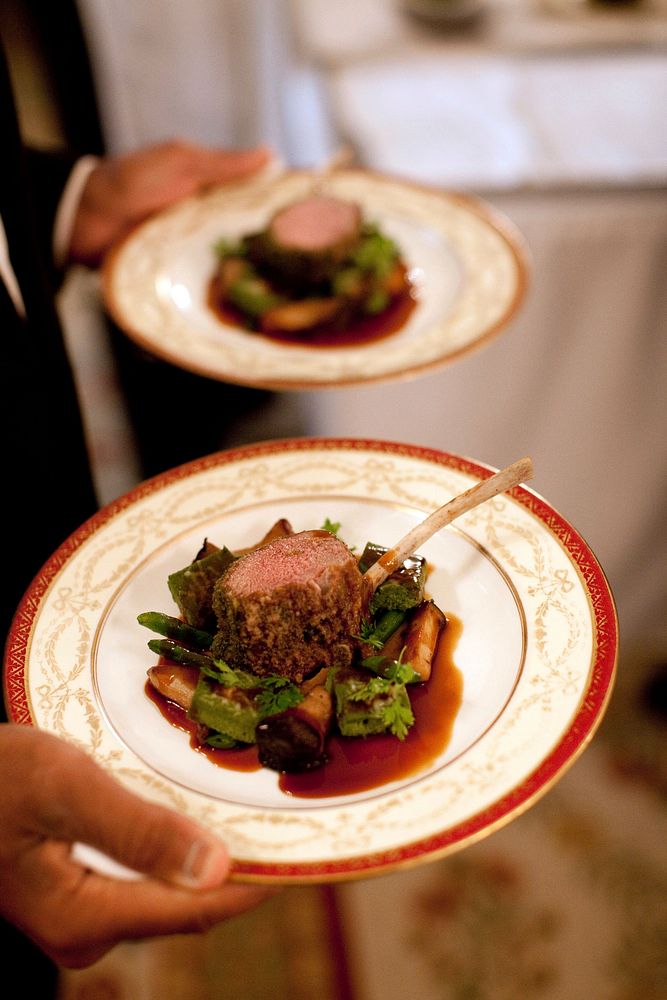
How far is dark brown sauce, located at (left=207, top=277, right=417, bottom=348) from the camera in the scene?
7.48 ft

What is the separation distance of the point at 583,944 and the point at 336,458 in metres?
1.90

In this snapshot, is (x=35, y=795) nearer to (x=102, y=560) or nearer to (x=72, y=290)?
(x=102, y=560)

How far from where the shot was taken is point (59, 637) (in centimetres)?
141

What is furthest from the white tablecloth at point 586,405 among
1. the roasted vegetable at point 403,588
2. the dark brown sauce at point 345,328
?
the roasted vegetable at point 403,588

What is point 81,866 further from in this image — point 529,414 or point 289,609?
point 529,414

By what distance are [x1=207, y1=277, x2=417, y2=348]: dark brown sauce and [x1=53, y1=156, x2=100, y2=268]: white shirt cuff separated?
0.60 metres

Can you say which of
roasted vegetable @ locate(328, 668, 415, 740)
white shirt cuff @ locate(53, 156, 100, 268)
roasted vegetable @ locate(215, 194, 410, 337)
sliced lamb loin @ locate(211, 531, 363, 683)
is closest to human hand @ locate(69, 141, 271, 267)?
white shirt cuff @ locate(53, 156, 100, 268)

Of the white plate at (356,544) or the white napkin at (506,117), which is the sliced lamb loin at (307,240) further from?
the white plate at (356,544)

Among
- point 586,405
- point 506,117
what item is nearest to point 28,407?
point 586,405

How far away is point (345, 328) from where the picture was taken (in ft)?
7.73

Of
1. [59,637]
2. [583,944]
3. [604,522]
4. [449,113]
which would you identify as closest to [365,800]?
[59,637]

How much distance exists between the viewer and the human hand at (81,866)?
1109 mm

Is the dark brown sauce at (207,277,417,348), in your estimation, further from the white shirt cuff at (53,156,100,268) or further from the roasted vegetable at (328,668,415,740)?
the roasted vegetable at (328,668,415,740)

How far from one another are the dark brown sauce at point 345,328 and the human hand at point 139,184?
1.65 ft
